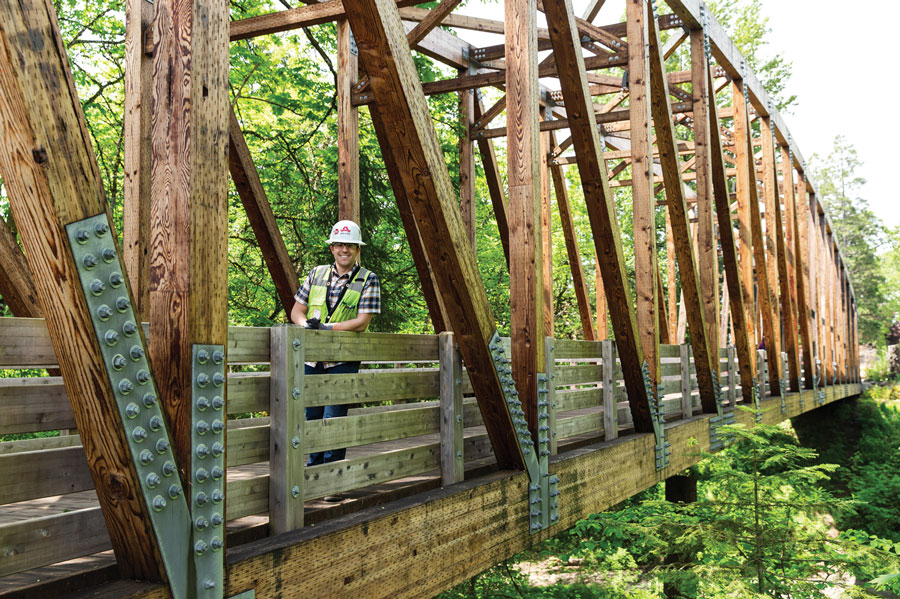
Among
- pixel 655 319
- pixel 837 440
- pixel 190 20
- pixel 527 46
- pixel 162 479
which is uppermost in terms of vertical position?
pixel 527 46

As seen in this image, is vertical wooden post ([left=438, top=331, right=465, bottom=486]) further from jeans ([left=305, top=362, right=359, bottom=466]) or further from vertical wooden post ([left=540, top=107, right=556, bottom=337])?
vertical wooden post ([left=540, top=107, right=556, bottom=337])

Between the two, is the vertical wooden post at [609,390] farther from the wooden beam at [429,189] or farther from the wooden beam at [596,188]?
the wooden beam at [429,189]

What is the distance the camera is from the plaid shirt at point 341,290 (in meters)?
4.36

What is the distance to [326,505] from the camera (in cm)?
347

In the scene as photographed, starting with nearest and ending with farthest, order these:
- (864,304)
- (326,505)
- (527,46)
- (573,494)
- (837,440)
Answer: (326,505) → (527,46) → (573,494) → (837,440) → (864,304)

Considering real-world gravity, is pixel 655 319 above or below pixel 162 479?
above

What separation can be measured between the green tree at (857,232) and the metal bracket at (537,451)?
54588mm

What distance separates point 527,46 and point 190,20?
2.67 metres

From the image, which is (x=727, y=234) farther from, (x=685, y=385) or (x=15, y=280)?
(x=15, y=280)

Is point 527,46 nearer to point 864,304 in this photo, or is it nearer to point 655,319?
point 655,319

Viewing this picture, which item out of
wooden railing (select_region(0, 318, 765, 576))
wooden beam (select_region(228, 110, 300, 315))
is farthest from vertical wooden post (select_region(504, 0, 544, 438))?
wooden beam (select_region(228, 110, 300, 315))

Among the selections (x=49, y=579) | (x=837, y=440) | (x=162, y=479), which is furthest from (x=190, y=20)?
(x=837, y=440)

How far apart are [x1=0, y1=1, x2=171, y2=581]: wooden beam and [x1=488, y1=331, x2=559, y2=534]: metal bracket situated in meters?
2.26

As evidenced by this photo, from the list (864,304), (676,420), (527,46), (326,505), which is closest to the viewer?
(326,505)
